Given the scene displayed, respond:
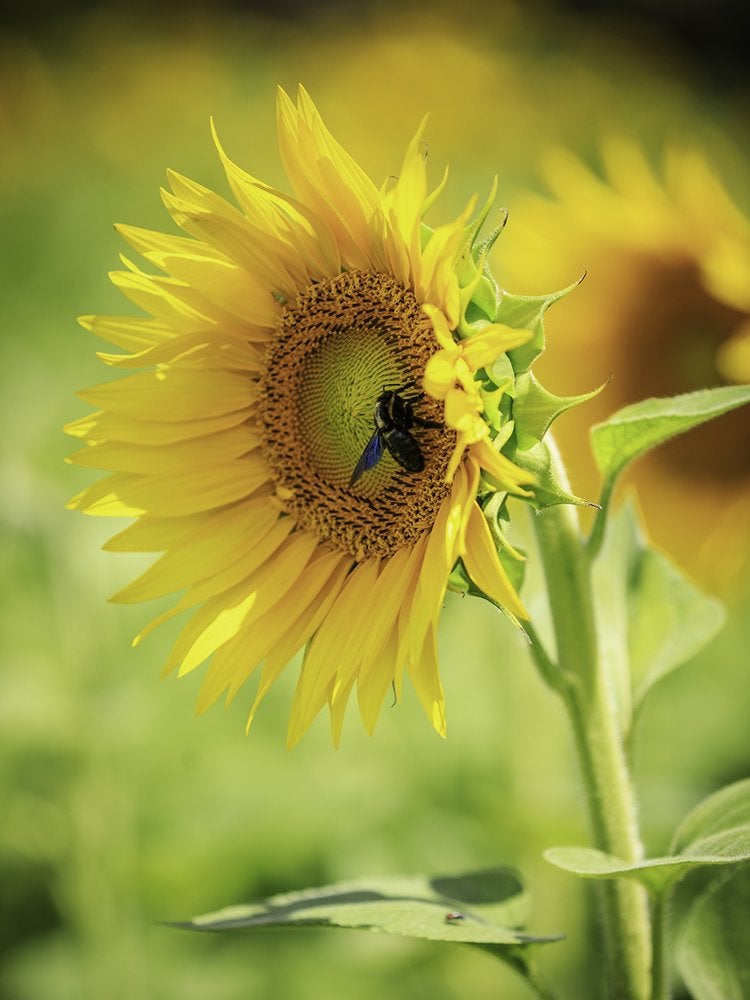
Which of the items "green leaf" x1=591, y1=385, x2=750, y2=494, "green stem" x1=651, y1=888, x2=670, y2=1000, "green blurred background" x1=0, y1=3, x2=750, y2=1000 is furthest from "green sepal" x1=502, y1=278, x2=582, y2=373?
"green blurred background" x1=0, y1=3, x2=750, y2=1000

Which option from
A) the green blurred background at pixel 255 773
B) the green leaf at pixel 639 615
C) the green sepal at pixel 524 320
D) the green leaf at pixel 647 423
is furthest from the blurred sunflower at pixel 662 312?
the green sepal at pixel 524 320

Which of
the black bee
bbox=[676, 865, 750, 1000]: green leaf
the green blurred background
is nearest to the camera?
the black bee

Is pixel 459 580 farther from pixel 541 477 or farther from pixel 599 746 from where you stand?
pixel 599 746

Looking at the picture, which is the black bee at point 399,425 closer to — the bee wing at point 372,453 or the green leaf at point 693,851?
the bee wing at point 372,453

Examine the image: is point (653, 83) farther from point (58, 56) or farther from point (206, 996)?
point (206, 996)

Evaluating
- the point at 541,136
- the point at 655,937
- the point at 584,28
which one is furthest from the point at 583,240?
the point at 584,28

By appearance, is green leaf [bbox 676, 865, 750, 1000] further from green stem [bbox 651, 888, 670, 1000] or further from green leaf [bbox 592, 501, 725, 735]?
green leaf [bbox 592, 501, 725, 735]

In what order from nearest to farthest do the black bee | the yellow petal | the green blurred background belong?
the yellow petal
the black bee
the green blurred background

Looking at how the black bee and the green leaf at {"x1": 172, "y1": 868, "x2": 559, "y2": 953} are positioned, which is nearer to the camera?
the green leaf at {"x1": 172, "y1": 868, "x2": 559, "y2": 953}
